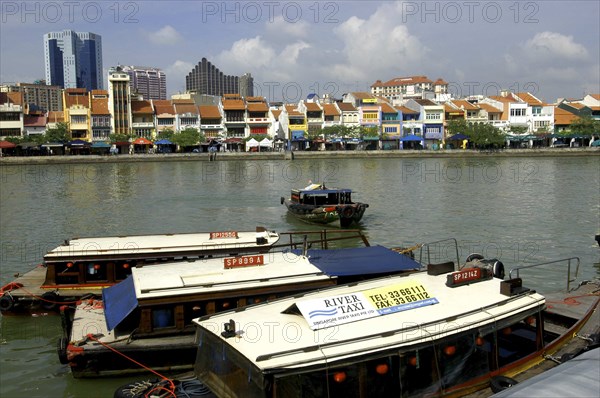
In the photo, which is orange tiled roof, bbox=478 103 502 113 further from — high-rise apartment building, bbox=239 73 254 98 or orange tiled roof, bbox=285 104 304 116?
high-rise apartment building, bbox=239 73 254 98

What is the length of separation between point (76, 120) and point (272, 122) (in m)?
23.8

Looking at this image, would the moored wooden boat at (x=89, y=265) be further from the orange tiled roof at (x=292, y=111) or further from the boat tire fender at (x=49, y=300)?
the orange tiled roof at (x=292, y=111)

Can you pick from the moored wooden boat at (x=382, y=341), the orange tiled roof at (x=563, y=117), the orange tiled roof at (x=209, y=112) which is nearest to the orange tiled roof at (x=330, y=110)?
the orange tiled roof at (x=209, y=112)

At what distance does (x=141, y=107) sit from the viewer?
74.2m

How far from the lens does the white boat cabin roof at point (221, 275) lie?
900cm

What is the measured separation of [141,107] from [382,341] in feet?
237

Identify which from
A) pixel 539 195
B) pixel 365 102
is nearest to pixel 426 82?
pixel 365 102

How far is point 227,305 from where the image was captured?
9086mm

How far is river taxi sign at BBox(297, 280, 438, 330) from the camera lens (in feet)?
21.0

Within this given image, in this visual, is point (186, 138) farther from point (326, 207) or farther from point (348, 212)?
point (348, 212)

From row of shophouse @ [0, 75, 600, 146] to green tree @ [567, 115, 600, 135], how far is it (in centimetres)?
320

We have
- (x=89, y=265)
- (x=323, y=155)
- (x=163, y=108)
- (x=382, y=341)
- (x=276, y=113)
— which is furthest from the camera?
(x=276, y=113)

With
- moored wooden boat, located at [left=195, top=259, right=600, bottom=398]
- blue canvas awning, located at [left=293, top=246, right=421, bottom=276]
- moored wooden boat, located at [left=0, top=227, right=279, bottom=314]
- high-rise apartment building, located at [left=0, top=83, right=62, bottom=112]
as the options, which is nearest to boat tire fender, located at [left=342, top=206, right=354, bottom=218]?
moored wooden boat, located at [left=0, top=227, right=279, bottom=314]

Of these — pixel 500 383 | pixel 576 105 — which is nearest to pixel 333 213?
pixel 500 383
